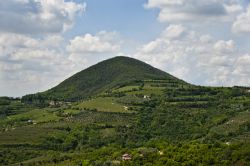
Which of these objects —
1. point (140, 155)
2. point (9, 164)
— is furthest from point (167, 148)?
point (9, 164)

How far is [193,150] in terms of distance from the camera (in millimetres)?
156125

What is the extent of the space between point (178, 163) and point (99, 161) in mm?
29828

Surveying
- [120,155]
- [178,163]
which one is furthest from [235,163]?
[120,155]

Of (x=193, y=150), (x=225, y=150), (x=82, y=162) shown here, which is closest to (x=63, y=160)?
(x=82, y=162)

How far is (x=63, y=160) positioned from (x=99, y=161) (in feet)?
99.0

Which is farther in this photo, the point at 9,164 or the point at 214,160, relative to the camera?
the point at 9,164

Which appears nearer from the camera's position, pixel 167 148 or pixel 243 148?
pixel 243 148

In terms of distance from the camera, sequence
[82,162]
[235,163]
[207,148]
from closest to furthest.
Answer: [235,163] < [207,148] < [82,162]

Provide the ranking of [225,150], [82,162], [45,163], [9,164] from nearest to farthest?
[225,150] < [82,162] < [45,163] < [9,164]

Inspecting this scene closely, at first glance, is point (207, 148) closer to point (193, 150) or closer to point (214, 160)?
point (193, 150)

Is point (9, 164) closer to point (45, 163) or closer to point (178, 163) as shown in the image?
point (45, 163)

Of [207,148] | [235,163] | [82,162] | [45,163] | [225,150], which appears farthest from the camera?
[45,163]

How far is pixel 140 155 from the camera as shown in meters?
160

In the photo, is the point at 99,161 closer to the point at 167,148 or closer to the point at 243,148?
the point at 167,148
